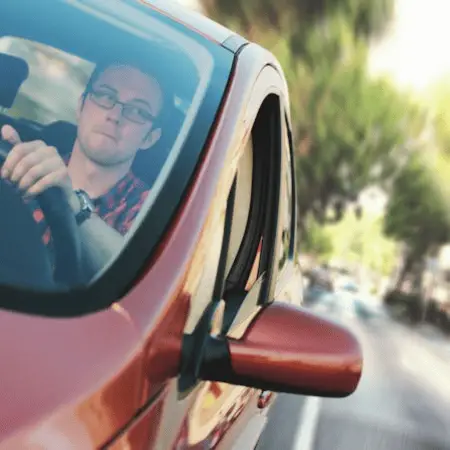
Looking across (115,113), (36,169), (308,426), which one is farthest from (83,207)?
(308,426)

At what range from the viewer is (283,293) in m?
2.88

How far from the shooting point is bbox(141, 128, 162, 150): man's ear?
163 cm

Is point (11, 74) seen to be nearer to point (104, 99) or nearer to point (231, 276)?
point (104, 99)

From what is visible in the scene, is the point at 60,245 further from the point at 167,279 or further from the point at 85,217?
the point at 167,279

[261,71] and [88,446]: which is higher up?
[261,71]

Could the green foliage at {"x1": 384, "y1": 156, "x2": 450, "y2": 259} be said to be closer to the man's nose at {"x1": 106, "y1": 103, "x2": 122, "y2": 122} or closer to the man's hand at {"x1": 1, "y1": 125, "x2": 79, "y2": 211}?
the man's nose at {"x1": 106, "y1": 103, "x2": 122, "y2": 122}

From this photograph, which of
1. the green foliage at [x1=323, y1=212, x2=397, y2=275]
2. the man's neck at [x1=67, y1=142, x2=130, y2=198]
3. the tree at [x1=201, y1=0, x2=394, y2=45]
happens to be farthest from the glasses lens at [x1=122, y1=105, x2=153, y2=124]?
the green foliage at [x1=323, y1=212, x2=397, y2=275]

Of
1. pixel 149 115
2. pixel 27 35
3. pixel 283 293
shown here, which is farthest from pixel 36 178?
pixel 283 293

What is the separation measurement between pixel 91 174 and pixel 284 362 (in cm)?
49

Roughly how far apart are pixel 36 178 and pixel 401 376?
13306mm

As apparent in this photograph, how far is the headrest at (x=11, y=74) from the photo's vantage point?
1711 mm

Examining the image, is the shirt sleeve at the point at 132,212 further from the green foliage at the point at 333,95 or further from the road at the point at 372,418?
the green foliage at the point at 333,95

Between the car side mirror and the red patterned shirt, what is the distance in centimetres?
26

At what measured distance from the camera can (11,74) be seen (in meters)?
1.74
